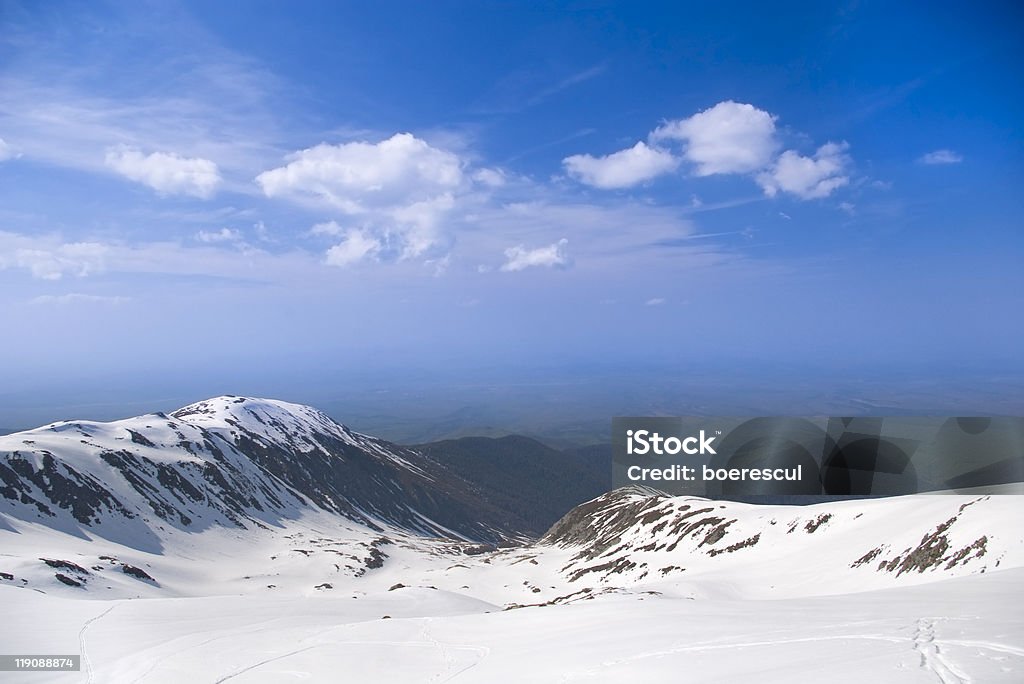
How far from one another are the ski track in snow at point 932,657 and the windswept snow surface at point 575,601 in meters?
0.05

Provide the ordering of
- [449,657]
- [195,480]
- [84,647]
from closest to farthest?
[449,657]
[84,647]
[195,480]

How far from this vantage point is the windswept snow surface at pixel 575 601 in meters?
13.1

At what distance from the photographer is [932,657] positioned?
10.8 meters

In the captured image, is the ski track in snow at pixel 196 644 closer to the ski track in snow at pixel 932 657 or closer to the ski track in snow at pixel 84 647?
the ski track in snow at pixel 84 647

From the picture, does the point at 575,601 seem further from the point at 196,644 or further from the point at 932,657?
the point at 932,657

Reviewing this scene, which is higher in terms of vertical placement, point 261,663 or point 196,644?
point 261,663

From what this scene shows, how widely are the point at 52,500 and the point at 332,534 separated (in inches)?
2175

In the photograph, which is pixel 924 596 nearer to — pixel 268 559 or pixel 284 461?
pixel 268 559

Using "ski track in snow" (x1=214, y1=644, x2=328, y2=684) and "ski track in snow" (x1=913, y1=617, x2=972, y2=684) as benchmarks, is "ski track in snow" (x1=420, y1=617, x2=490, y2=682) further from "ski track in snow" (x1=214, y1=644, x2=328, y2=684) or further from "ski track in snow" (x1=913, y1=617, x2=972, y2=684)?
"ski track in snow" (x1=913, y1=617, x2=972, y2=684)

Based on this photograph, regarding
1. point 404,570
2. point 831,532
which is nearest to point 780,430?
point 831,532

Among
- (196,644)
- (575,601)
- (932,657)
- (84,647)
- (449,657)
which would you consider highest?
(932,657)

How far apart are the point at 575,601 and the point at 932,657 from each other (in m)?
31.1

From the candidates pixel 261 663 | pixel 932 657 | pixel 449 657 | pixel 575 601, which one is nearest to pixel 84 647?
pixel 261 663

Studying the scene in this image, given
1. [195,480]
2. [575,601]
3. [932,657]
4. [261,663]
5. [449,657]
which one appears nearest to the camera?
[932,657]
